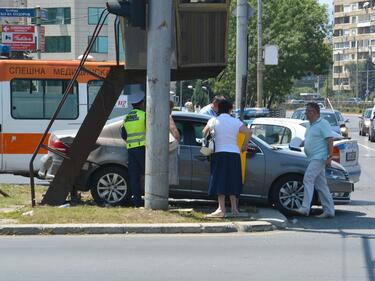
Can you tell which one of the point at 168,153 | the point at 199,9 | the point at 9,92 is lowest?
the point at 168,153

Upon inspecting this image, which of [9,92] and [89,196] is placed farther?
[9,92]

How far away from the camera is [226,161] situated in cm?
1008

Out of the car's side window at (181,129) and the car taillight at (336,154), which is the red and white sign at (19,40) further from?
the car's side window at (181,129)

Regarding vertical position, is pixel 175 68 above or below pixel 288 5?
below

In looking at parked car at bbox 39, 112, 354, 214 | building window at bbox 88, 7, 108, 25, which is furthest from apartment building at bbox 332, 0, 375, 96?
parked car at bbox 39, 112, 354, 214

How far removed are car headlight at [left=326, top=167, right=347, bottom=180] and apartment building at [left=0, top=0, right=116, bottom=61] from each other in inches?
2297

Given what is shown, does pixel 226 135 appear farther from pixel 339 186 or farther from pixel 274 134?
pixel 274 134

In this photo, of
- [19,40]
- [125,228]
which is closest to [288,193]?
[125,228]

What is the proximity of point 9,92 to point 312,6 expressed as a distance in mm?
37271

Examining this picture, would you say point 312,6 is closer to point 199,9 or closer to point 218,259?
point 199,9

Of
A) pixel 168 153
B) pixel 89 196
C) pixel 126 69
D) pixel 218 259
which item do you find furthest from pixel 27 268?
pixel 89 196

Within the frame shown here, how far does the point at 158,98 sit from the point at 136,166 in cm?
130

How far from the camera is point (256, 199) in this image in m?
11.3

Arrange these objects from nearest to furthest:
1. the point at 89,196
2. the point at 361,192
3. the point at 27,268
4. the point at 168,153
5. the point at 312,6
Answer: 1. the point at 27,268
2. the point at 168,153
3. the point at 89,196
4. the point at 361,192
5. the point at 312,6
